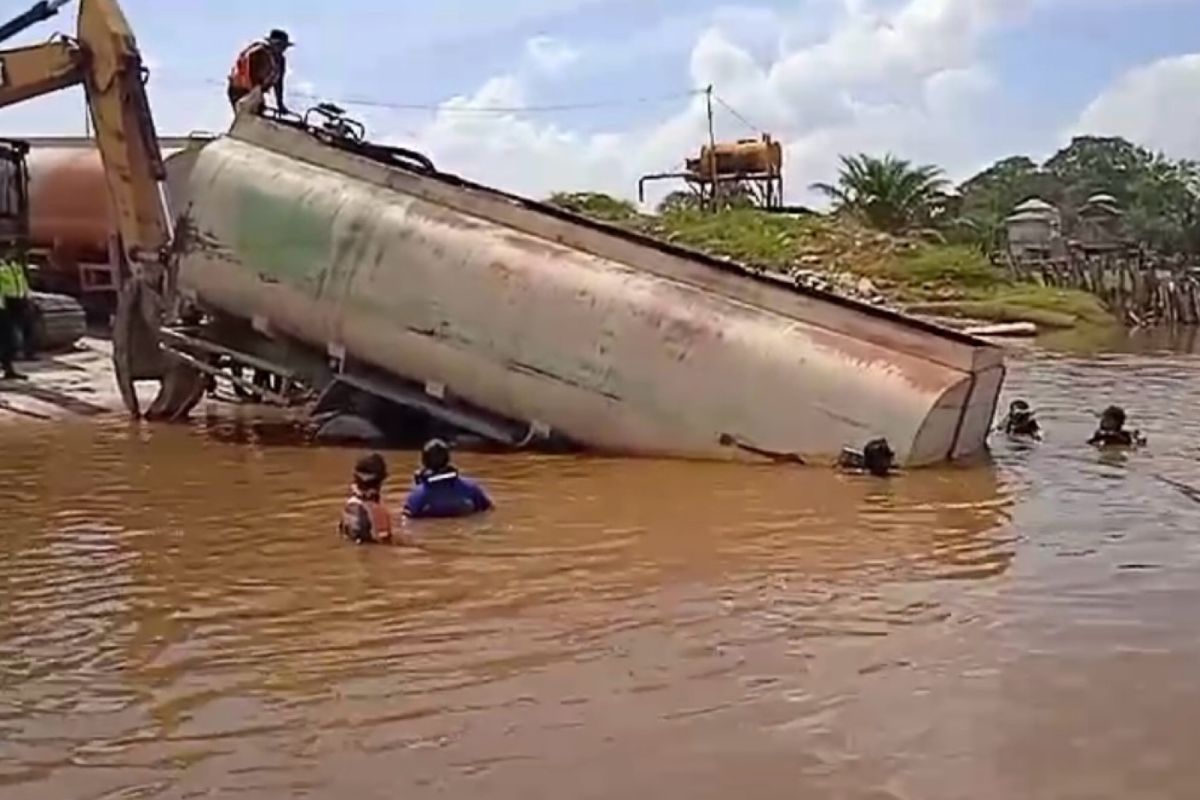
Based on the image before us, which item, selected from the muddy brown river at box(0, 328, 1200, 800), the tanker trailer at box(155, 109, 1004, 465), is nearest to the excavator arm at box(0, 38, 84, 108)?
the tanker trailer at box(155, 109, 1004, 465)

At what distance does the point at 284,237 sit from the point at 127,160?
3.08m

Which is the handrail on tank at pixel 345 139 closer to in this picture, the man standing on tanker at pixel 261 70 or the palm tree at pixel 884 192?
the man standing on tanker at pixel 261 70

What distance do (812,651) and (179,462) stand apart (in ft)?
29.3

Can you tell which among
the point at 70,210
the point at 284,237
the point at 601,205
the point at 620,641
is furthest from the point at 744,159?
the point at 620,641

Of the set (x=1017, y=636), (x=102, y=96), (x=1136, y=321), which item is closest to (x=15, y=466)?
(x=102, y=96)

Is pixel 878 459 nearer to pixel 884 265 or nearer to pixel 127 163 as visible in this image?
pixel 127 163

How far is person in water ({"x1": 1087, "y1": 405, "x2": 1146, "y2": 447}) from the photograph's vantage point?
1570 cm

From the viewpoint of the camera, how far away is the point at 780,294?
1462cm

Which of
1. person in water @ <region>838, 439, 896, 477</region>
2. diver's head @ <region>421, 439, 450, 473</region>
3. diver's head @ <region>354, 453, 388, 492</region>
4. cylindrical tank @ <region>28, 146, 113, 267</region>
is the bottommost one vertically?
diver's head @ <region>354, 453, 388, 492</region>

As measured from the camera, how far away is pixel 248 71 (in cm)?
1866

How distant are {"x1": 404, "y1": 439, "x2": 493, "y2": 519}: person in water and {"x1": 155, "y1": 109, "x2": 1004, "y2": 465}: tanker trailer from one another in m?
3.31

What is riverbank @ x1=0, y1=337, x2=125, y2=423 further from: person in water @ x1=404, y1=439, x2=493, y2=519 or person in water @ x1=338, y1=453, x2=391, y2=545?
person in water @ x1=338, y1=453, x2=391, y2=545

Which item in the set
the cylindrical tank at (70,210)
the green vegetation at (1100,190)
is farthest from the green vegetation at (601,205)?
the cylindrical tank at (70,210)

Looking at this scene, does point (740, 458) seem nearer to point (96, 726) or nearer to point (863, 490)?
point (863, 490)
